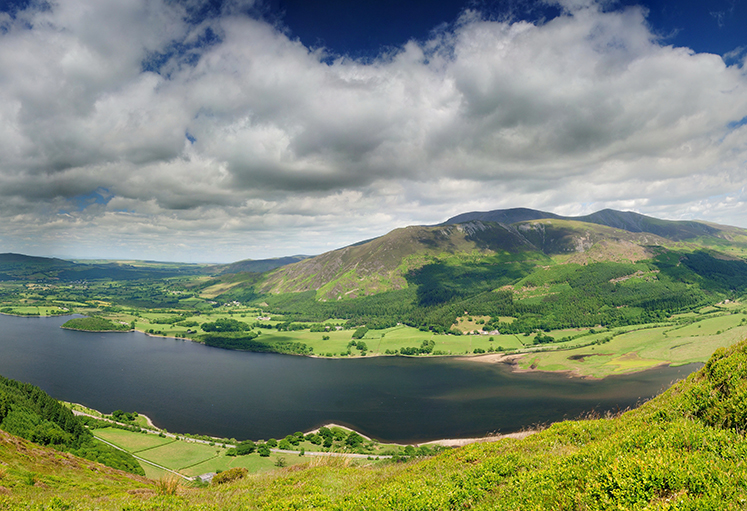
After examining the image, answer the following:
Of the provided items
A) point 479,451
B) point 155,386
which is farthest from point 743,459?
point 155,386

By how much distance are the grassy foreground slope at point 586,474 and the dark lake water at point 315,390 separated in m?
74.0

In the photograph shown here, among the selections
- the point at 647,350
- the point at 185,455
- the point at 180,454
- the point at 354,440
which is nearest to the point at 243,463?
the point at 185,455

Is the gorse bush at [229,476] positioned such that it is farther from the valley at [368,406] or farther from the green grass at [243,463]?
the green grass at [243,463]

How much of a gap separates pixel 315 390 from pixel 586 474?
398ft

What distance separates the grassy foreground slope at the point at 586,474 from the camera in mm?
7477

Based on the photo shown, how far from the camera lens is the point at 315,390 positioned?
118 metres

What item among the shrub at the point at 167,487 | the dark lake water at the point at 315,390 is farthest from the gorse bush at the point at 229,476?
the dark lake water at the point at 315,390

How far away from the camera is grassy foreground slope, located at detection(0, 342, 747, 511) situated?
748 cm

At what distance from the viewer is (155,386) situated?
12188 cm

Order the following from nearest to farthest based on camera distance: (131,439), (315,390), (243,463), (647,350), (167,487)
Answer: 1. (167,487)
2. (243,463)
3. (131,439)
4. (315,390)
5. (647,350)

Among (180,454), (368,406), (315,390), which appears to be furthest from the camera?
(315,390)

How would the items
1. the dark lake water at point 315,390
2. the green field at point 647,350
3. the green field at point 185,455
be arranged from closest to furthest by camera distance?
the green field at point 185,455, the dark lake water at point 315,390, the green field at point 647,350

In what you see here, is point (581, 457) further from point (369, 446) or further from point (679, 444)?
point (369, 446)

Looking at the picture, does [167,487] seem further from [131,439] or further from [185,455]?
[131,439]
